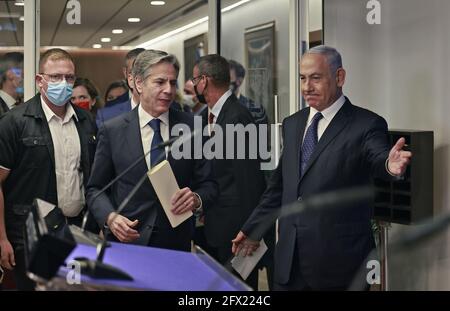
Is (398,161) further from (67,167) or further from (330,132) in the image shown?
(67,167)

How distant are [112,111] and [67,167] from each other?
796 millimetres

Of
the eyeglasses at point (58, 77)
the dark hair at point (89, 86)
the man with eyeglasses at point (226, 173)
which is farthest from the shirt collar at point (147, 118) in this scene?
the dark hair at point (89, 86)

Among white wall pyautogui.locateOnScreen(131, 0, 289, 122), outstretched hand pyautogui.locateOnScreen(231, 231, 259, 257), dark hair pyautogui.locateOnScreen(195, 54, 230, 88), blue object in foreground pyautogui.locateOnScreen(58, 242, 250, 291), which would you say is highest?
white wall pyautogui.locateOnScreen(131, 0, 289, 122)

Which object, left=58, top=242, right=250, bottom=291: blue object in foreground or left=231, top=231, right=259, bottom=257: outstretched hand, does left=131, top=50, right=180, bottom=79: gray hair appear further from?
left=58, top=242, right=250, bottom=291: blue object in foreground

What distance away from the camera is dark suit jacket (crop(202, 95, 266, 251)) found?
4789 mm

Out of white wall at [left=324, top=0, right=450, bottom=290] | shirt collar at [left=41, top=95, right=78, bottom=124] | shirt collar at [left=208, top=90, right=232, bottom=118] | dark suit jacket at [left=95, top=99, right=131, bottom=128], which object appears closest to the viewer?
shirt collar at [left=41, top=95, right=78, bottom=124]

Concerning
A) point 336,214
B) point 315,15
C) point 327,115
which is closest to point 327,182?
point 336,214

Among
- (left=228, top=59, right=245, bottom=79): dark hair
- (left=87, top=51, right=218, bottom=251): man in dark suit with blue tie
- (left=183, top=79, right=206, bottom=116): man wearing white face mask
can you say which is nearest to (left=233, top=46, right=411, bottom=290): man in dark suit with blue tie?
(left=87, top=51, right=218, bottom=251): man in dark suit with blue tie

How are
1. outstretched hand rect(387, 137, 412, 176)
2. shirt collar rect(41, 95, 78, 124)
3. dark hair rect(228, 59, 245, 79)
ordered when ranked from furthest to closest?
dark hair rect(228, 59, 245, 79), shirt collar rect(41, 95, 78, 124), outstretched hand rect(387, 137, 412, 176)

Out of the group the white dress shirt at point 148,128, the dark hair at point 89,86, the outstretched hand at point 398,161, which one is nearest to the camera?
the outstretched hand at point 398,161

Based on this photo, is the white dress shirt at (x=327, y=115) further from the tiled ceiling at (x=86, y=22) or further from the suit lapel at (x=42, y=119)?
the tiled ceiling at (x=86, y=22)

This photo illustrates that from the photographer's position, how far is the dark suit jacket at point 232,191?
4.79 meters

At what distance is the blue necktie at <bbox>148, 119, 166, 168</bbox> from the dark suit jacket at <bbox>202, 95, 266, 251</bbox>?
1.03m
